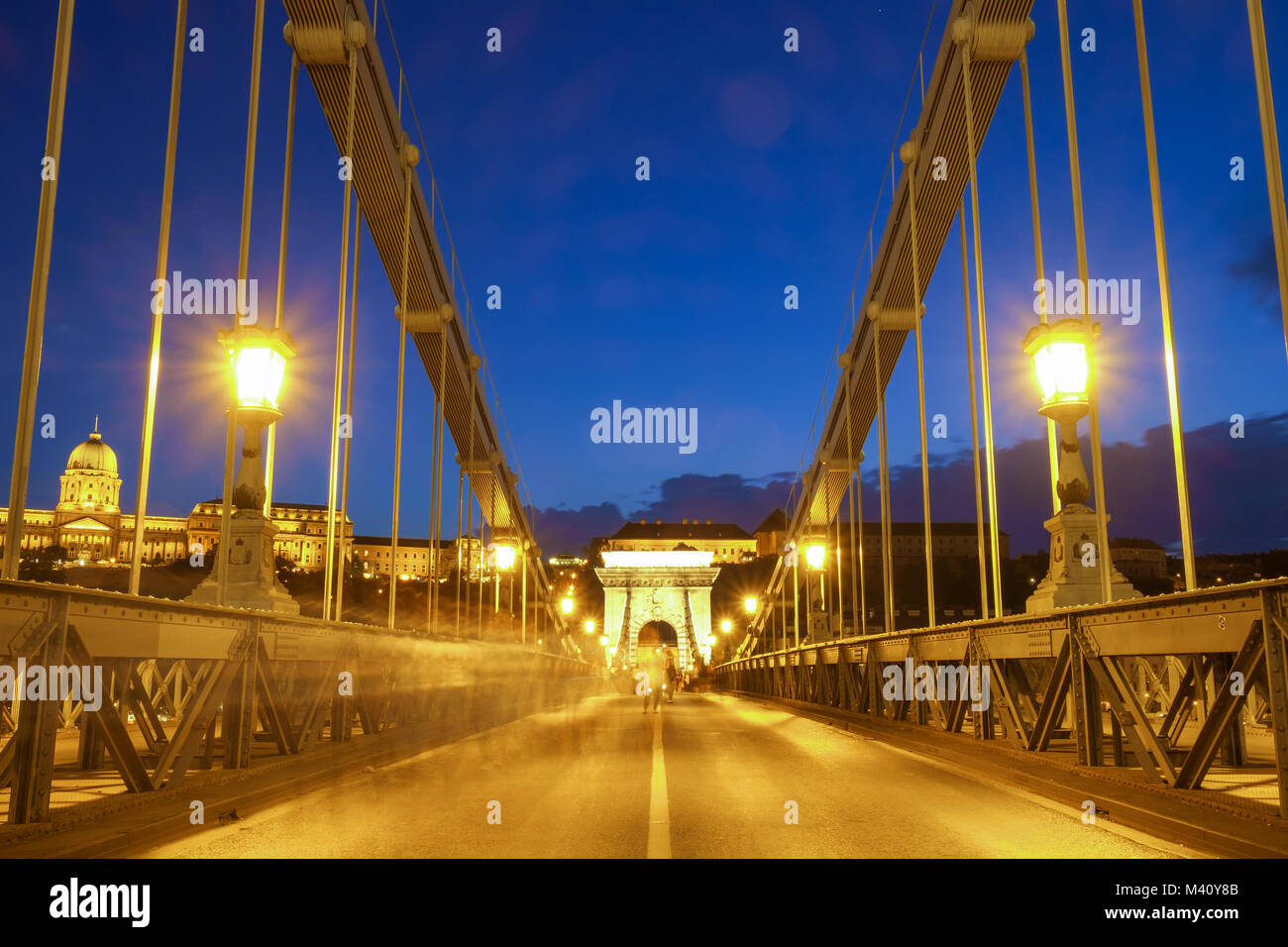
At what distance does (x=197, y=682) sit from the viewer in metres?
7.88

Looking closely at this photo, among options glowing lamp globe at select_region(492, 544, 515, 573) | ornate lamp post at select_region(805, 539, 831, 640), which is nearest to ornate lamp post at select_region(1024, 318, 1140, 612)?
ornate lamp post at select_region(805, 539, 831, 640)

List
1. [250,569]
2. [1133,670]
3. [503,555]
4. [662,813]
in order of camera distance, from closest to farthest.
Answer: [662,813], [250,569], [1133,670], [503,555]

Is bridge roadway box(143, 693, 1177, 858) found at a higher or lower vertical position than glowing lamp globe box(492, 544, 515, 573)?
lower

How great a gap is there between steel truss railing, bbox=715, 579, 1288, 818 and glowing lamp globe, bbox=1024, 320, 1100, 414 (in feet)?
6.63

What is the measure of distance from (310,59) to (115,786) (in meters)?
9.96

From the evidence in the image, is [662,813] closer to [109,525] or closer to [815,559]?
[815,559]

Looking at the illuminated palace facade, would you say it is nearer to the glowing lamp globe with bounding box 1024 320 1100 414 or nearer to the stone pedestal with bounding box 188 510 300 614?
the stone pedestal with bounding box 188 510 300 614

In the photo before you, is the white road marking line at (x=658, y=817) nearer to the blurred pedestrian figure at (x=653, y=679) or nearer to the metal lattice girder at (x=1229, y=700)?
the metal lattice girder at (x=1229, y=700)

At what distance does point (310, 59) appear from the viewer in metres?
13.9

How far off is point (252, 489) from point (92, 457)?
13292 cm

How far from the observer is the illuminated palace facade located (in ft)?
387

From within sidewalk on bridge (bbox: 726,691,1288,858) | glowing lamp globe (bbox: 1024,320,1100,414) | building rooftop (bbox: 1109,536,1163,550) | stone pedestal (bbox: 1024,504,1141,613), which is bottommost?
sidewalk on bridge (bbox: 726,691,1288,858)

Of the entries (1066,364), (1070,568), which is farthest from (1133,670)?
(1066,364)
